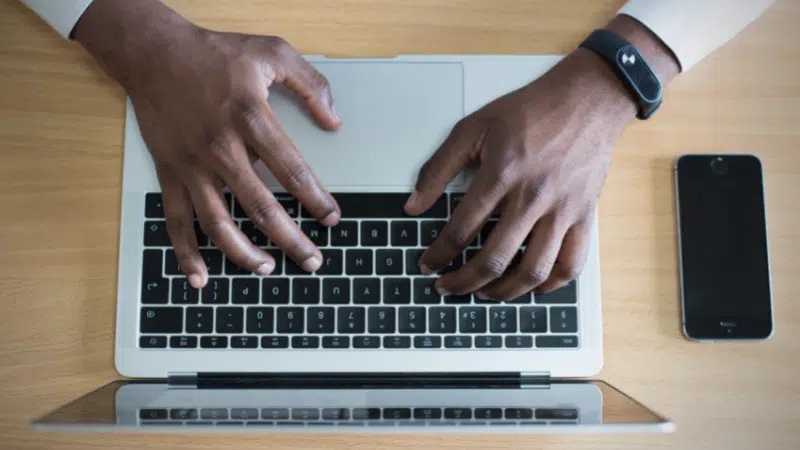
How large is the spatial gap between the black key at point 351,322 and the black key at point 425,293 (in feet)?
0.20

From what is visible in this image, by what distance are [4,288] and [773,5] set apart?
908 millimetres

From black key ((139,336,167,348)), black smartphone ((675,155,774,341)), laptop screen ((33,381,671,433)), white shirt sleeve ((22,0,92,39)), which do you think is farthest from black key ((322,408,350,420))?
white shirt sleeve ((22,0,92,39))

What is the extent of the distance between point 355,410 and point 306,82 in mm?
334

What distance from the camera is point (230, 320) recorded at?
617 mm

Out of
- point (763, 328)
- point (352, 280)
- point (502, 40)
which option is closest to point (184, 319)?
point (352, 280)

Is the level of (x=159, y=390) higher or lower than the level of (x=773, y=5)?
lower

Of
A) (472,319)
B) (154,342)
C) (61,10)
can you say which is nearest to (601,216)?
(472,319)

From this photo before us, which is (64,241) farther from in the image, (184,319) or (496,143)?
(496,143)

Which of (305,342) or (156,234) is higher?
(156,234)

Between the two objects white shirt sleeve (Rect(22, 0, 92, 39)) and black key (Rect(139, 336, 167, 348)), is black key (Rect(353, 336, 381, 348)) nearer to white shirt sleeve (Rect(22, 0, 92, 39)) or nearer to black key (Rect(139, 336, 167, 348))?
black key (Rect(139, 336, 167, 348))

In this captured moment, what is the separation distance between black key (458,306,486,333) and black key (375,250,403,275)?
0.25ft

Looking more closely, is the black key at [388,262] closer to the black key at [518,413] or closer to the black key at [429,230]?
the black key at [429,230]

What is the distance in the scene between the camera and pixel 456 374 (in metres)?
0.61

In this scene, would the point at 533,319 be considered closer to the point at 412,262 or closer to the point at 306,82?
the point at 412,262
